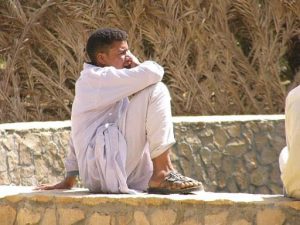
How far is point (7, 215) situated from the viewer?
529 centimetres

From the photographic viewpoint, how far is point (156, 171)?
5113 mm

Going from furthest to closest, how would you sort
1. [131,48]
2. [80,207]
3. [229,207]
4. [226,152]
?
[131,48] → [226,152] → [80,207] → [229,207]

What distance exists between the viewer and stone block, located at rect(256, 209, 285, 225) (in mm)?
4547

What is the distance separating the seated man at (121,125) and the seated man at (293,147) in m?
0.60

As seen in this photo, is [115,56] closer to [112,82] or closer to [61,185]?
[112,82]

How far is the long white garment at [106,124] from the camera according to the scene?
16.9 ft

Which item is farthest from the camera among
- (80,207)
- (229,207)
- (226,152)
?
(226,152)

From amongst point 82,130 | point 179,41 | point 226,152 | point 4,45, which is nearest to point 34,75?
point 4,45

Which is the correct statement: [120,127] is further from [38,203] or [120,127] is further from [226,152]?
[226,152]

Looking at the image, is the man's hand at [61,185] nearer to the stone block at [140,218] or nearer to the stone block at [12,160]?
the stone block at [140,218]

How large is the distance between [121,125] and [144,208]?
0.54m

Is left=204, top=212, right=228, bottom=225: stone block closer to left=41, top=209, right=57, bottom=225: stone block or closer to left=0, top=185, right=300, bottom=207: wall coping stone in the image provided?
left=0, top=185, right=300, bottom=207: wall coping stone

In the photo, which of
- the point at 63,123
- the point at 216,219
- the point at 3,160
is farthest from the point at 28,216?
the point at 63,123

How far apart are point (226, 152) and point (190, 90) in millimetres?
1587
